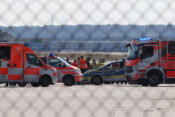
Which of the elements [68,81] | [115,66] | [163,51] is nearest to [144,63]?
[163,51]

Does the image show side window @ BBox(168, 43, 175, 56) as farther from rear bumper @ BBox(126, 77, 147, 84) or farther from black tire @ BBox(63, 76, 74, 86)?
black tire @ BBox(63, 76, 74, 86)

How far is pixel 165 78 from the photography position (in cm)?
1841

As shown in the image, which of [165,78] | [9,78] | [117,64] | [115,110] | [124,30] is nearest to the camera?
[124,30]

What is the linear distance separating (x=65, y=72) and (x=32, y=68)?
1975mm

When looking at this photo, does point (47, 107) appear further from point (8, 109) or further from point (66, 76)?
point (66, 76)

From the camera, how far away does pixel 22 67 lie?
17.4 m

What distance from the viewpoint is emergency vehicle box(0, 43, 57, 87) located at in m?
17.1

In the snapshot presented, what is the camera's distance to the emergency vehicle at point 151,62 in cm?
1828

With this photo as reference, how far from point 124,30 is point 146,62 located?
45.2ft

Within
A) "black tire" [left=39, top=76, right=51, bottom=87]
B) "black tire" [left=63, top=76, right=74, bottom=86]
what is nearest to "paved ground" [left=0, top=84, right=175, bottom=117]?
"black tire" [left=39, top=76, right=51, bottom=87]

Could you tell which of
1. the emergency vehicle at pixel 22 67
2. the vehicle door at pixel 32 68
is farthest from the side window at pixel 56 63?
the vehicle door at pixel 32 68

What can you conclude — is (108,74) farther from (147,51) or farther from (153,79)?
(153,79)

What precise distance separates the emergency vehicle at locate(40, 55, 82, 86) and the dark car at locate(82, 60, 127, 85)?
73cm

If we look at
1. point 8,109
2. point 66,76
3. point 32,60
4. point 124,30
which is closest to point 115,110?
point 8,109
